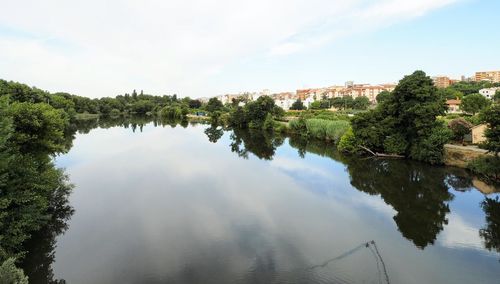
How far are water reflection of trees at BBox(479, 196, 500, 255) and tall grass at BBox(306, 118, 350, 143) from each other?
21.3 m

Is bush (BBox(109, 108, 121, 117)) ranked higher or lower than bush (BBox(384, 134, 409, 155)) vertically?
higher

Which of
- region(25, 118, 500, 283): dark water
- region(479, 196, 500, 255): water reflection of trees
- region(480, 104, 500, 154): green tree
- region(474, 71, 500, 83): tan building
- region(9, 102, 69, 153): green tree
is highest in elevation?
region(474, 71, 500, 83): tan building

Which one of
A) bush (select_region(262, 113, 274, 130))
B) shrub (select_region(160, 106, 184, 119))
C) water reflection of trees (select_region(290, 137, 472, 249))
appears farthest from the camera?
shrub (select_region(160, 106, 184, 119))

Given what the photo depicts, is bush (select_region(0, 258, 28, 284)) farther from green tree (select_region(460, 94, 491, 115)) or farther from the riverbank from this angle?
green tree (select_region(460, 94, 491, 115))

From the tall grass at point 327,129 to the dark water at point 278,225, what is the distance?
36.8ft

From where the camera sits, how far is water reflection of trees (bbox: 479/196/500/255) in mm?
13895

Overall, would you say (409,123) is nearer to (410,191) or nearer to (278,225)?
(410,191)

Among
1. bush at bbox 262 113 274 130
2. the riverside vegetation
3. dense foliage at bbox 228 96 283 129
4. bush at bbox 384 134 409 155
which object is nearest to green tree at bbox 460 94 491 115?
the riverside vegetation

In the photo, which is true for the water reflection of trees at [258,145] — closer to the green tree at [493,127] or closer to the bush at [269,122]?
the bush at [269,122]

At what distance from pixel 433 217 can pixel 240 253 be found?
10.8m

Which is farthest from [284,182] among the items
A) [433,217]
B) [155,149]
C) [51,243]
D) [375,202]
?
[155,149]

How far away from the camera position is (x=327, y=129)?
4266 cm

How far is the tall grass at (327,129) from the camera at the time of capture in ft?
131

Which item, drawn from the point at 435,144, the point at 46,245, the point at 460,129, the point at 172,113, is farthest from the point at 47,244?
the point at 172,113
